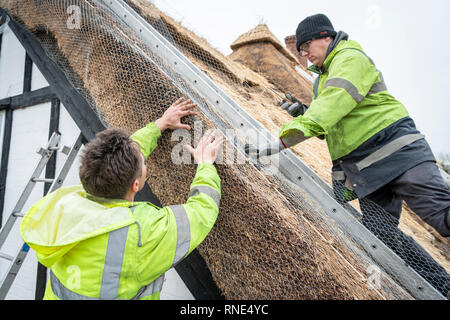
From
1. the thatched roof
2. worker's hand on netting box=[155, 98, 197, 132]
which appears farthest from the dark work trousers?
the thatched roof

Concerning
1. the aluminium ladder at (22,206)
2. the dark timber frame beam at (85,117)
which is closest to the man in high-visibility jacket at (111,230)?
the dark timber frame beam at (85,117)

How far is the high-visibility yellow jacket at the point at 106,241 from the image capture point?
3.16 ft

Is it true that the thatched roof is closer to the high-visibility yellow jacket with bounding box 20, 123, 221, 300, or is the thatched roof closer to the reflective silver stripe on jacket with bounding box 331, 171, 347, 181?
the reflective silver stripe on jacket with bounding box 331, 171, 347, 181

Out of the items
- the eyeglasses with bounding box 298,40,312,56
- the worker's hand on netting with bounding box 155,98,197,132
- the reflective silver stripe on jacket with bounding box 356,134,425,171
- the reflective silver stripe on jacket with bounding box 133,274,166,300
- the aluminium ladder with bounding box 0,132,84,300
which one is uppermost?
the eyeglasses with bounding box 298,40,312,56

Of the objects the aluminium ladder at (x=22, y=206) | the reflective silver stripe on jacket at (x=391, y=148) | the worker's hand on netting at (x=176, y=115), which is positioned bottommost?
the aluminium ladder at (x=22, y=206)

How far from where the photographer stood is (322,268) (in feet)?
3.93

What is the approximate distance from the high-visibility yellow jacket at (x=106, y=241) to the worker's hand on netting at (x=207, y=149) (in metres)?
0.30

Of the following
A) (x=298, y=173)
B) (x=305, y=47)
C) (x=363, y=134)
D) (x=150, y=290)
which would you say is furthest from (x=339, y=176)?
(x=150, y=290)

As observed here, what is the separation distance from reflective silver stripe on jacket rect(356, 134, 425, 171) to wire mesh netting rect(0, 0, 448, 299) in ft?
0.86

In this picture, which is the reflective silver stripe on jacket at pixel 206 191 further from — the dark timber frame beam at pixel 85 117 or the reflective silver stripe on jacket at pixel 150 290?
the dark timber frame beam at pixel 85 117

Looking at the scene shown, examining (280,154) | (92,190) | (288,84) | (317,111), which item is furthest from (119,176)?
(288,84)

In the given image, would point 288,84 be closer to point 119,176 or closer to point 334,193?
point 334,193

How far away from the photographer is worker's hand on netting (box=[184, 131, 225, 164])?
4.41 ft

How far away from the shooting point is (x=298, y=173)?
54.5 inches
